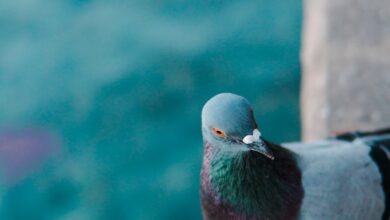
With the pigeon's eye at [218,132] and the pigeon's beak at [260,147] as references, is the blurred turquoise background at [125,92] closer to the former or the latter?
Result: the pigeon's eye at [218,132]

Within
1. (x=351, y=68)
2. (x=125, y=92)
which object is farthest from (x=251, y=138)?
(x=125, y=92)

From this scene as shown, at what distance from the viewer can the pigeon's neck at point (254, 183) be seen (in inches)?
133

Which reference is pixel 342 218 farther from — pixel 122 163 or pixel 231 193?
pixel 122 163

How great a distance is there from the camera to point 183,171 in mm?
6359

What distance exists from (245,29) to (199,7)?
1.91ft

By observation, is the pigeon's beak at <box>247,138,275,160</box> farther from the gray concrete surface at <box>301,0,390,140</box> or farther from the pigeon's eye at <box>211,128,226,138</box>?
the gray concrete surface at <box>301,0,390,140</box>

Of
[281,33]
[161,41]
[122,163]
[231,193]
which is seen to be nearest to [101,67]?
[161,41]

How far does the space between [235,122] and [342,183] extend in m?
0.94

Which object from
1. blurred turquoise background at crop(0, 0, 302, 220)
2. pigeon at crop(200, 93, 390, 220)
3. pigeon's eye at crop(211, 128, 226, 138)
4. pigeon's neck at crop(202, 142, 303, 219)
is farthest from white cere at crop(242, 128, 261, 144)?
blurred turquoise background at crop(0, 0, 302, 220)

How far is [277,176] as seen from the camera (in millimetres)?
3455

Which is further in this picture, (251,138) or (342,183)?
(342,183)

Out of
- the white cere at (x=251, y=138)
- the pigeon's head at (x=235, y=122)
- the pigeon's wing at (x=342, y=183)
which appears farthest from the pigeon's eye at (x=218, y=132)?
the pigeon's wing at (x=342, y=183)

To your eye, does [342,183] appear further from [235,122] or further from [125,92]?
[125,92]

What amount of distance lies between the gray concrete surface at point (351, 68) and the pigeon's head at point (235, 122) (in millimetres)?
1800
